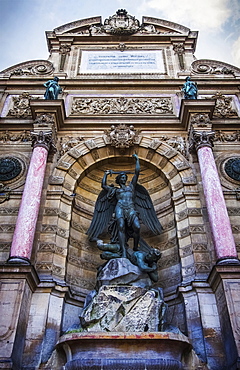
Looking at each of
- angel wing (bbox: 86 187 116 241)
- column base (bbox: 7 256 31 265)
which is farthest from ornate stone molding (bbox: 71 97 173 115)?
column base (bbox: 7 256 31 265)

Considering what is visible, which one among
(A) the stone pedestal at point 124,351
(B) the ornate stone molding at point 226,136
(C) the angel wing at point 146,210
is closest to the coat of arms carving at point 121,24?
(B) the ornate stone molding at point 226,136

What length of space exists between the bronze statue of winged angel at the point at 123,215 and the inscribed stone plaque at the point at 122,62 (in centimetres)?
529

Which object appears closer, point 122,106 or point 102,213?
point 102,213

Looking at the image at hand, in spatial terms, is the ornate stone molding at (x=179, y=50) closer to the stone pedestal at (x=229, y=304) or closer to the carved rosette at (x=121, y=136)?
the carved rosette at (x=121, y=136)

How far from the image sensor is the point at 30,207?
8.44 metres

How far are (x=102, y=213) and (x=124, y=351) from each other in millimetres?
4347

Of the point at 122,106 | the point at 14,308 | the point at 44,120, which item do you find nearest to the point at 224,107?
the point at 122,106

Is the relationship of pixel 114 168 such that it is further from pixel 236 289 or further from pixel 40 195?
pixel 236 289

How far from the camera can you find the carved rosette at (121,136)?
35.4ft

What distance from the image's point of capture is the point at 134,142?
10938 mm

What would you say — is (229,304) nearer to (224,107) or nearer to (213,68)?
(224,107)

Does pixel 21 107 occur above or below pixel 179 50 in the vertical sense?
below

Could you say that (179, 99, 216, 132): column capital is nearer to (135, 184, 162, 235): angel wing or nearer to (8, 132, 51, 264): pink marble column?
(135, 184, 162, 235): angel wing

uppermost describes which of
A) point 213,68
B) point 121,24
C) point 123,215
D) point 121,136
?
point 121,24
